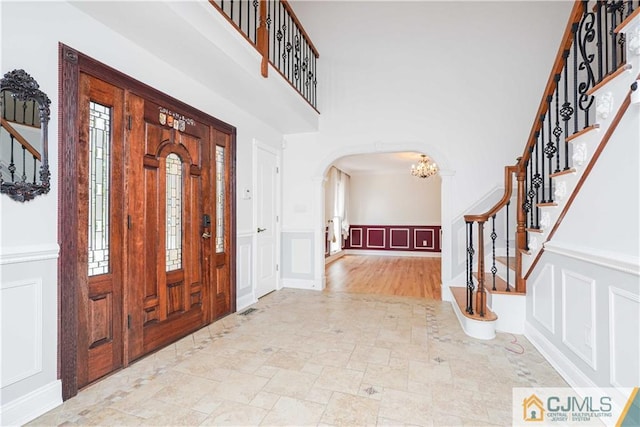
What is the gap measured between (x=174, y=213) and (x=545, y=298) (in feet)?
11.2

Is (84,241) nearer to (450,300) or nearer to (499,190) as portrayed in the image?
(450,300)

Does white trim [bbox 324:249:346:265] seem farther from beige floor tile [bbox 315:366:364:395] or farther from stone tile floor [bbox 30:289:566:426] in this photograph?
beige floor tile [bbox 315:366:364:395]

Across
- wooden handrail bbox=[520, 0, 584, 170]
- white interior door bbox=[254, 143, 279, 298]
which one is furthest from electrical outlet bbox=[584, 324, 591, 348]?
white interior door bbox=[254, 143, 279, 298]

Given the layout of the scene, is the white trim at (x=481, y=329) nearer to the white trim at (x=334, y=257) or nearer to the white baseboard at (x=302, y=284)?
the white baseboard at (x=302, y=284)

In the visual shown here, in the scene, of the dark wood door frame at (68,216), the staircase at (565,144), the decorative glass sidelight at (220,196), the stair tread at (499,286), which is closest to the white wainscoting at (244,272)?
the decorative glass sidelight at (220,196)

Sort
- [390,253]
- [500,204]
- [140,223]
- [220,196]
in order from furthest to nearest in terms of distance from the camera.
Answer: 1. [390,253]
2. [220,196]
3. [500,204]
4. [140,223]

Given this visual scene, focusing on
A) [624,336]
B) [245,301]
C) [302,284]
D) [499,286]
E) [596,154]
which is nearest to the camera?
[624,336]

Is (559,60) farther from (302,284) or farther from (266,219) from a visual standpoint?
(302,284)

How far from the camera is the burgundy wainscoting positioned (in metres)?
9.27

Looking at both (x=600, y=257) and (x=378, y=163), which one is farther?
(x=378, y=163)

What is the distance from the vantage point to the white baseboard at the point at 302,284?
4.86 m

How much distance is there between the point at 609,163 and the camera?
5.90 ft

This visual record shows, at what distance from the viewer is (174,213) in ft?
9.30

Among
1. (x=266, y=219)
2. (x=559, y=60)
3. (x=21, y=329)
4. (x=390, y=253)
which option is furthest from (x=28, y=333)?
(x=390, y=253)
